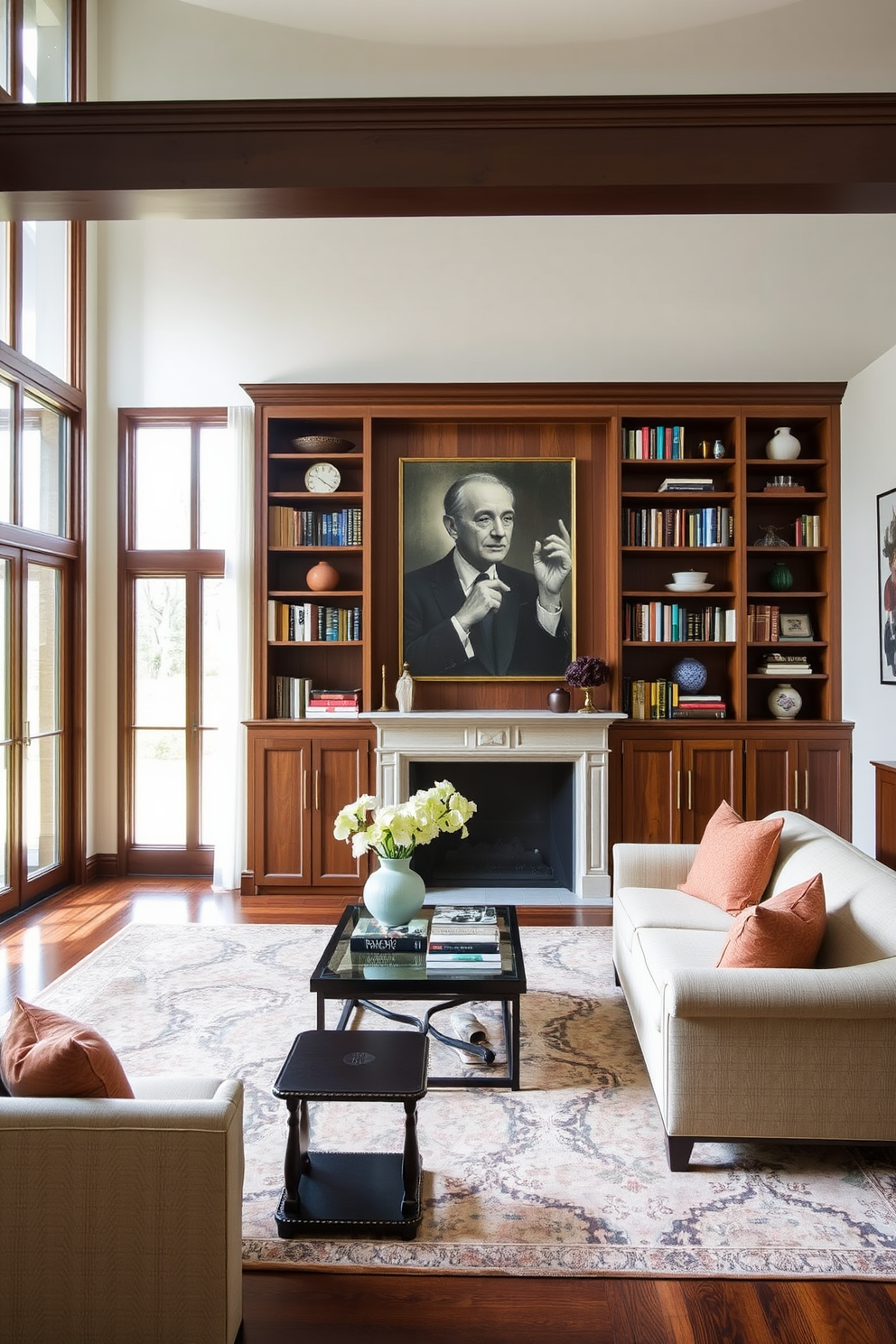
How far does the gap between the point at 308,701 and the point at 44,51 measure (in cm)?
396

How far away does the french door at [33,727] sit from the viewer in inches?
189

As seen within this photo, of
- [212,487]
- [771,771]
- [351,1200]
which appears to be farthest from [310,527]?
[351,1200]

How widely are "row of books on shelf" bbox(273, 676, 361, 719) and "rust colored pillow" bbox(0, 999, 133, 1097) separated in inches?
139

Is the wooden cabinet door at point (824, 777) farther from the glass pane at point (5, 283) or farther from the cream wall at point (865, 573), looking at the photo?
the glass pane at point (5, 283)

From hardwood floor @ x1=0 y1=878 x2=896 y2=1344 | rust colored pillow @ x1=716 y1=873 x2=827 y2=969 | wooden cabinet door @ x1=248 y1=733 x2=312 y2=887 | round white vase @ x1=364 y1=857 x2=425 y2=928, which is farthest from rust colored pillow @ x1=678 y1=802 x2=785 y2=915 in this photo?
wooden cabinet door @ x1=248 y1=733 x2=312 y2=887

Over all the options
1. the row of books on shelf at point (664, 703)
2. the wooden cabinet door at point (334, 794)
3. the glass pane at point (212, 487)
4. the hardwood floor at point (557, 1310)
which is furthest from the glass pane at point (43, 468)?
the hardwood floor at point (557, 1310)

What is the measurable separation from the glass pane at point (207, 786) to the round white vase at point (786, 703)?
361cm

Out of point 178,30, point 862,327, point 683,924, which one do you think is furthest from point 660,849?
point 178,30

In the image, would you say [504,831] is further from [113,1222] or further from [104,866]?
[113,1222]

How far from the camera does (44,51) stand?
16.1ft

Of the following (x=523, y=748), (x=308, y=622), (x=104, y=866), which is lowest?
(x=104, y=866)

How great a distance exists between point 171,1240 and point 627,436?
482 centimetres

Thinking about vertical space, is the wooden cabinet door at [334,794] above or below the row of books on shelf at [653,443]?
below

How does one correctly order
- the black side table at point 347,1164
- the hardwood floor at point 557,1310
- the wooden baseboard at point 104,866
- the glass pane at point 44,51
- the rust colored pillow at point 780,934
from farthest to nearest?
the wooden baseboard at point 104,866, the glass pane at point 44,51, the rust colored pillow at point 780,934, the black side table at point 347,1164, the hardwood floor at point 557,1310
